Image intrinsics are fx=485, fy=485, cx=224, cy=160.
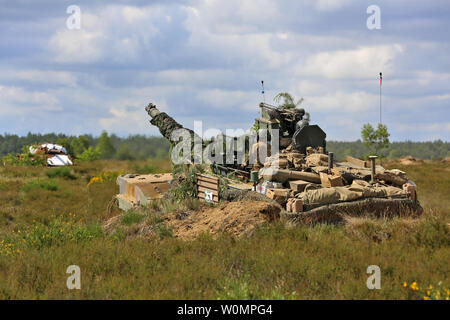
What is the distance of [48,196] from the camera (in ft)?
78.1

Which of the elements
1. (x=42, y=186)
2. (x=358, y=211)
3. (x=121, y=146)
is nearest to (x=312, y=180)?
(x=358, y=211)

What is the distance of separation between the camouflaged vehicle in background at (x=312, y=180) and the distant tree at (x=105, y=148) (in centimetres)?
3006

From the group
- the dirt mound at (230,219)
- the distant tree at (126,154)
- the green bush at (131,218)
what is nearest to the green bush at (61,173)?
the distant tree at (126,154)

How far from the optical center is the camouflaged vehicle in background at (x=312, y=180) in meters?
11.2

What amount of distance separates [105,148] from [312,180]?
125ft

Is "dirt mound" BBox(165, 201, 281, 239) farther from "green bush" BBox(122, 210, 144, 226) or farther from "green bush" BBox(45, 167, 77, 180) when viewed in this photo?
"green bush" BBox(45, 167, 77, 180)

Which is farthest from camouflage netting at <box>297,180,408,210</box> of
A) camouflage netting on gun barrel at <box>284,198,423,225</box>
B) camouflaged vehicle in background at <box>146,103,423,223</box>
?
camouflage netting on gun barrel at <box>284,198,423,225</box>

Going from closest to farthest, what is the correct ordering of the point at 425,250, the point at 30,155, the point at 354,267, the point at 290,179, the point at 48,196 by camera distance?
1. the point at 354,267
2. the point at 425,250
3. the point at 290,179
4. the point at 48,196
5. the point at 30,155

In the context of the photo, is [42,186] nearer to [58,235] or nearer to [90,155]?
[58,235]

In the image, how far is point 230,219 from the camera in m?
10.8

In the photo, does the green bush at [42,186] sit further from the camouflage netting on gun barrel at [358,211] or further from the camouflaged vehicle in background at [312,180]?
the camouflage netting on gun barrel at [358,211]
